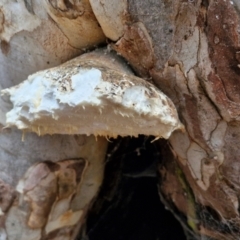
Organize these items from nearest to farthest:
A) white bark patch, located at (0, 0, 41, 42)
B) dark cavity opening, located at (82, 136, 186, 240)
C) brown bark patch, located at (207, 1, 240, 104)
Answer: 1. brown bark patch, located at (207, 1, 240, 104)
2. white bark patch, located at (0, 0, 41, 42)
3. dark cavity opening, located at (82, 136, 186, 240)

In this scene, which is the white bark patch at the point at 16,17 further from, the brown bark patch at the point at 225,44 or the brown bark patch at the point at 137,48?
the brown bark patch at the point at 225,44

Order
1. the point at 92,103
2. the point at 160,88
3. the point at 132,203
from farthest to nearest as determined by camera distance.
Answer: the point at 132,203 < the point at 160,88 < the point at 92,103

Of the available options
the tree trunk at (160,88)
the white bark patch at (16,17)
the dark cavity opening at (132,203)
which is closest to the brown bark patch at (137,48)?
the tree trunk at (160,88)

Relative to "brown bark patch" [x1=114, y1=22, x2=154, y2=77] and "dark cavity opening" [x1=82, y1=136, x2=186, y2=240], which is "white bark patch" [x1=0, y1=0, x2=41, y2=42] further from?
"dark cavity opening" [x1=82, y1=136, x2=186, y2=240]

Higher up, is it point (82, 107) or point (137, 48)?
point (137, 48)

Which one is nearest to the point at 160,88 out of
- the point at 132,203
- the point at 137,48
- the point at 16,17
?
the point at 137,48

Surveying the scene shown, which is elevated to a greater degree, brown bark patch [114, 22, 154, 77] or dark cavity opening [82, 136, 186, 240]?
brown bark patch [114, 22, 154, 77]

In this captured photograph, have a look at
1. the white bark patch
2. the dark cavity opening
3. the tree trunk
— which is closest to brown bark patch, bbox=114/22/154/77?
the tree trunk

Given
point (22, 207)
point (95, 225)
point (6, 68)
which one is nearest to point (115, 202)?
point (95, 225)

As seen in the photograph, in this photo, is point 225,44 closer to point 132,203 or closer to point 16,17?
point 16,17
